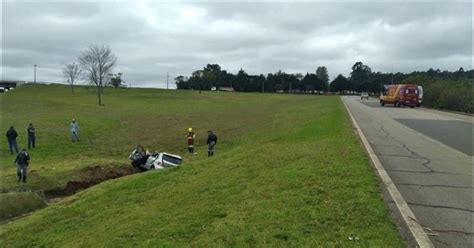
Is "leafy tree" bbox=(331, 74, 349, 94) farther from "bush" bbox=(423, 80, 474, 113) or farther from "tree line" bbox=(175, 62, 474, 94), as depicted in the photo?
"bush" bbox=(423, 80, 474, 113)

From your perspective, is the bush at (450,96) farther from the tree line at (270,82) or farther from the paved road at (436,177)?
the tree line at (270,82)

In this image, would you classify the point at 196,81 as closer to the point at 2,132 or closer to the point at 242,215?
the point at 2,132

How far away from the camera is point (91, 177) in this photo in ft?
63.8

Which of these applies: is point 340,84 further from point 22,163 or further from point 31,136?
→ point 22,163

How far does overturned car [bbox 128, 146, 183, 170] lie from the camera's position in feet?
65.3

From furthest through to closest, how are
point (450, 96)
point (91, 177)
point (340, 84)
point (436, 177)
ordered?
point (340, 84), point (450, 96), point (91, 177), point (436, 177)

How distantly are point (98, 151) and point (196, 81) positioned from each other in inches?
5626

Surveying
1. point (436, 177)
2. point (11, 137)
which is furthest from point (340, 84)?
point (436, 177)

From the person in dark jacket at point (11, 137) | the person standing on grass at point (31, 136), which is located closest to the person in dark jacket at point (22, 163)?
the person in dark jacket at point (11, 137)

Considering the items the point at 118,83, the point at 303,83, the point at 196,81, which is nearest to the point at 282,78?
the point at 303,83

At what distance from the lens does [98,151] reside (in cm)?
2758

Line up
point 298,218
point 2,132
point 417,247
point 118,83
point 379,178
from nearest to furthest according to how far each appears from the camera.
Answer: point 417,247 < point 298,218 < point 379,178 < point 2,132 < point 118,83

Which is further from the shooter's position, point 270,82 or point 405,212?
point 270,82

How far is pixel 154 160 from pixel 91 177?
284 centimetres
